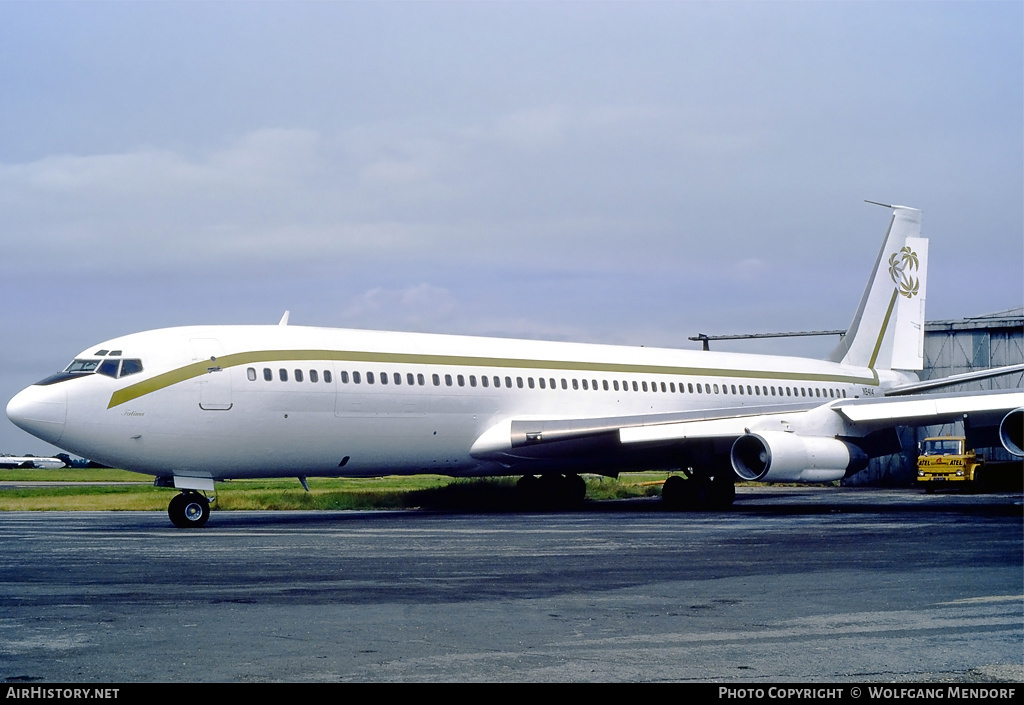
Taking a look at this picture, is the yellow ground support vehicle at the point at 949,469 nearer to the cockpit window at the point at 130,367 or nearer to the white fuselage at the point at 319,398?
the white fuselage at the point at 319,398

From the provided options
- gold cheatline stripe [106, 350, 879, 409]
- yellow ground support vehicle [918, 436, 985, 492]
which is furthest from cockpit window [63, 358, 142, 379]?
yellow ground support vehicle [918, 436, 985, 492]

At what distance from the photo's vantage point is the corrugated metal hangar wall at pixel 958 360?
157 ft

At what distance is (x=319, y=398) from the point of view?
2417 cm

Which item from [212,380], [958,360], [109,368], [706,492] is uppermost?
[958,360]

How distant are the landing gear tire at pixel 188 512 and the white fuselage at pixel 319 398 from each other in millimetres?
624

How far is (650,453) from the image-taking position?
30516 mm

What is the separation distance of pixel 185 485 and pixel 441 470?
7085 millimetres

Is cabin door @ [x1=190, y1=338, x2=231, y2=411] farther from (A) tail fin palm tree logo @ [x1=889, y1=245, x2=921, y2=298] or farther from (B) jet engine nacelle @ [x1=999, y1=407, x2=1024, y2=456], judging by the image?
(A) tail fin palm tree logo @ [x1=889, y1=245, x2=921, y2=298]

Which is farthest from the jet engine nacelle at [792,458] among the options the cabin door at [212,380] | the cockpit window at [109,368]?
the cockpit window at [109,368]

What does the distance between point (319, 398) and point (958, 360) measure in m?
34.2

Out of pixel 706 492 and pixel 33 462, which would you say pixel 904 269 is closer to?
pixel 706 492

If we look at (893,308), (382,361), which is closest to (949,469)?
(893,308)
